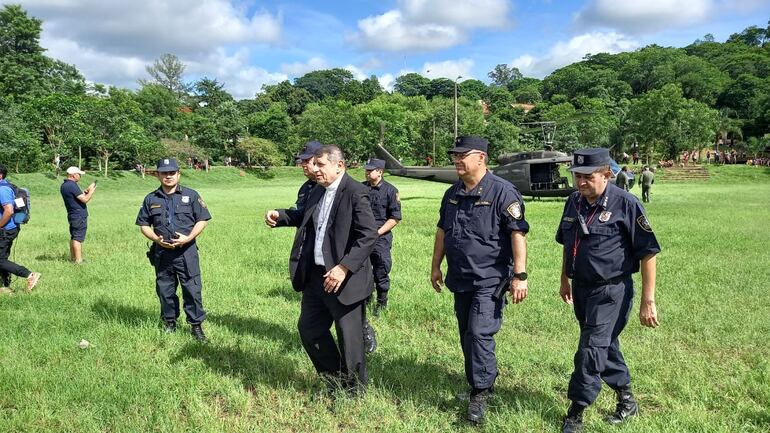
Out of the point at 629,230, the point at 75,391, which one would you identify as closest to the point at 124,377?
the point at 75,391

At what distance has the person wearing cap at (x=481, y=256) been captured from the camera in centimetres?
360

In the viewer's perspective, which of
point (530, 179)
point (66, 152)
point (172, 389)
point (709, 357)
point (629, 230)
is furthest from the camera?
point (66, 152)

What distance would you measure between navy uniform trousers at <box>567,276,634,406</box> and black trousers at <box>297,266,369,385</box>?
5.12 ft

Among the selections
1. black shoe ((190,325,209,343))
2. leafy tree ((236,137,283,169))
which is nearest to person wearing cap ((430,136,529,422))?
black shoe ((190,325,209,343))

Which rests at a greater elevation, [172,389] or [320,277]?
[320,277]

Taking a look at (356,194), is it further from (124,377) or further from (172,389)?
(124,377)

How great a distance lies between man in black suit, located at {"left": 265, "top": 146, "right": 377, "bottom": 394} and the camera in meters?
3.66

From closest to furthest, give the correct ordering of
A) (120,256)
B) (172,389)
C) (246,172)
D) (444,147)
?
(172,389) → (120,256) → (246,172) → (444,147)

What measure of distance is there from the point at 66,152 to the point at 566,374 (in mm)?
40196

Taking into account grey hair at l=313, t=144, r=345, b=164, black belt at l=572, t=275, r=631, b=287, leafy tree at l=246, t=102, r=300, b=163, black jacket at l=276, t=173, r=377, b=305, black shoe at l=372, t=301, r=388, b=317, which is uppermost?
leafy tree at l=246, t=102, r=300, b=163

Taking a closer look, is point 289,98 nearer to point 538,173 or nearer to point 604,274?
point 538,173

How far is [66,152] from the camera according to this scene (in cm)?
3562

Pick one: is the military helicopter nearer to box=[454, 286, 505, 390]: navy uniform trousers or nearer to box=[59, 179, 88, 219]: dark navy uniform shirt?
box=[59, 179, 88, 219]: dark navy uniform shirt

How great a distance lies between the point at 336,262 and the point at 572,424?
1.98 meters
